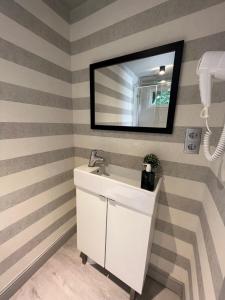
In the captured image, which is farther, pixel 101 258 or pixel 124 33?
pixel 101 258

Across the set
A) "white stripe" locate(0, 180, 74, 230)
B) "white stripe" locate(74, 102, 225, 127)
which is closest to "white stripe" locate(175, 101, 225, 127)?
"white stripe" locate(74, 102, 225, 127)

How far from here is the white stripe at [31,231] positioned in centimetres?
103

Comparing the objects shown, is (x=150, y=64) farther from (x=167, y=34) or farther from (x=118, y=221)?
(x=118, y=221)

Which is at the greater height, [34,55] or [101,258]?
[34,55]

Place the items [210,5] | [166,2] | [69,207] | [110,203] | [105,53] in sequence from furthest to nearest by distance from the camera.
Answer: [69,207], [105,53], [110,203], [166,2], [210,5]

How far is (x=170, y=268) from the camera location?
3.81 ft

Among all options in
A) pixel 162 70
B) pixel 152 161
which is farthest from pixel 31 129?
pixel 162 70

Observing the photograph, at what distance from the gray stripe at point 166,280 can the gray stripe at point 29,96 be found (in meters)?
1.64

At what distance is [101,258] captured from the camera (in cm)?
115

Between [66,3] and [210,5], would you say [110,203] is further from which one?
[66,3]

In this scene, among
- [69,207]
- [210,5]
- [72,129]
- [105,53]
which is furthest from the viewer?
[69,207]

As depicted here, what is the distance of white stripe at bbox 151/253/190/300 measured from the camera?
1.12 metres

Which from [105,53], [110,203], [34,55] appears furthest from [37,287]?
[105,53]

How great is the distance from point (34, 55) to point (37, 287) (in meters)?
1.78
